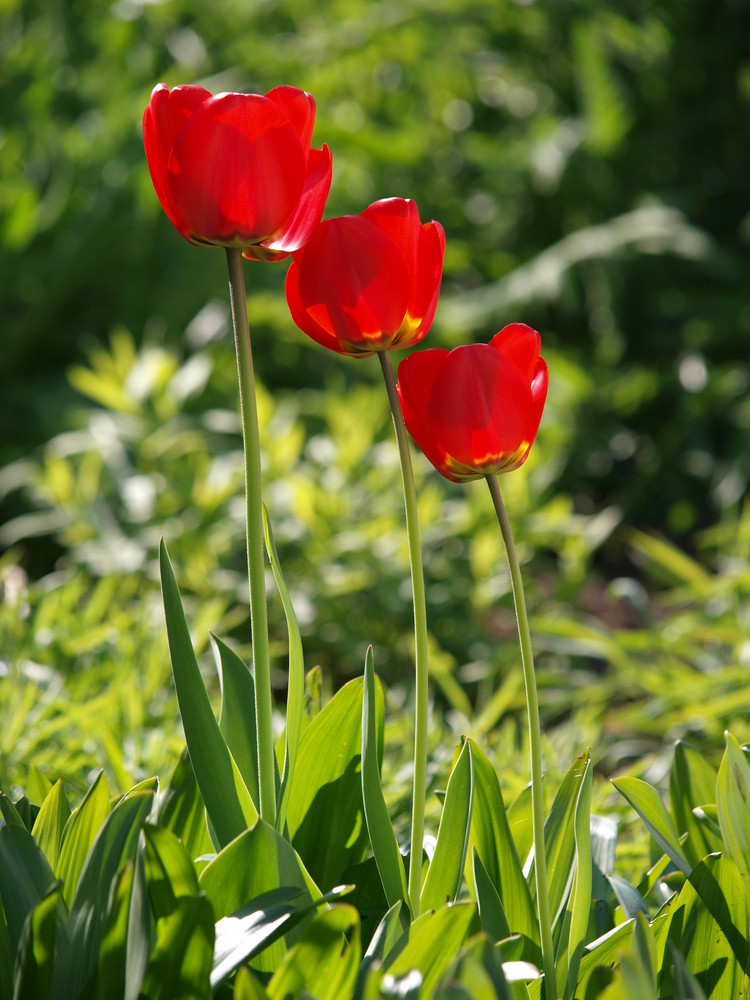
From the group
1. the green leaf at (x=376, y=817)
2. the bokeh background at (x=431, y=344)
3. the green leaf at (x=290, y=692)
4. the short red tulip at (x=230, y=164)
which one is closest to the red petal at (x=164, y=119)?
the short red tulip at (x=230, y=164)

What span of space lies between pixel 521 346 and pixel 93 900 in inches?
17.8

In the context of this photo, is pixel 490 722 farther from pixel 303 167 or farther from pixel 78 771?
pixel 303 167

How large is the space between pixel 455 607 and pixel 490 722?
0.56 meters

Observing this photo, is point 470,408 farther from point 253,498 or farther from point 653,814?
point 653,814

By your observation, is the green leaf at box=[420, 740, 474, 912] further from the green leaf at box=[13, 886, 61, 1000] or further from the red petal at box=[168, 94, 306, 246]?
the red petal at box=[168, 94, 306, 246]

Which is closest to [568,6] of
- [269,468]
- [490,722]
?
[269,468]

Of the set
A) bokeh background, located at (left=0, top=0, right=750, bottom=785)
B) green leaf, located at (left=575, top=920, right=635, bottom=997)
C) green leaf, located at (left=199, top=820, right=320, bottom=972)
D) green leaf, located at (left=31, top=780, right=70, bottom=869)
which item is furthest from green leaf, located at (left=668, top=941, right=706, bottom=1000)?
bokeh background, located at (left=0, top=0, right=750, bottom=785)

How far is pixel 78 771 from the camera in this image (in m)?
1.19

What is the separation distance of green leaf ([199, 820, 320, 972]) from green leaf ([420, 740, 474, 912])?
0.09 metres

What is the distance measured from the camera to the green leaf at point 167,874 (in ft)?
2.07

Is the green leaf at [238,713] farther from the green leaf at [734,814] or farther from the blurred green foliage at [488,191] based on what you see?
the blurred green foliage at [488,191]

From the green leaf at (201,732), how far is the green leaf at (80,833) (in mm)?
74

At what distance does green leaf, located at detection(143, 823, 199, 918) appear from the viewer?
0.63 meters

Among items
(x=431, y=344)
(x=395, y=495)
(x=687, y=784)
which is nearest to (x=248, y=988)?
(x=687, y=784)
